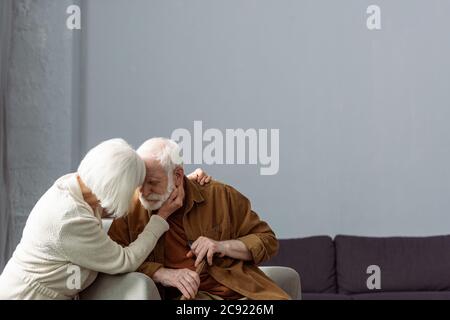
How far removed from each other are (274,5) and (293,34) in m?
0.23

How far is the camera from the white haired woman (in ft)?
8.93

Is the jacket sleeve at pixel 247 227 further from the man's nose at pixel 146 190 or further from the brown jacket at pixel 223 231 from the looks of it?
the man's nose at pixel 146 190

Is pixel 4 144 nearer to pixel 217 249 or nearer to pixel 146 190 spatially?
pixel 146 190

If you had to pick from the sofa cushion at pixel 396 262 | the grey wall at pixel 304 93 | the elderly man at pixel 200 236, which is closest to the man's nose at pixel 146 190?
the elderly man at pixel 200 236

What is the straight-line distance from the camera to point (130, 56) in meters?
5.56

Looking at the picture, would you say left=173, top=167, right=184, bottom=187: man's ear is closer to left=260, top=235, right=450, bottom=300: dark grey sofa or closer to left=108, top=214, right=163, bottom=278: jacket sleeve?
left=108, top=214, right=163, bottom=278: jacket sleeve

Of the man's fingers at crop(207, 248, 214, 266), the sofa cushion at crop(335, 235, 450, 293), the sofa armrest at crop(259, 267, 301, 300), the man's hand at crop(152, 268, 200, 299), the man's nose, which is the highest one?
the man's nose

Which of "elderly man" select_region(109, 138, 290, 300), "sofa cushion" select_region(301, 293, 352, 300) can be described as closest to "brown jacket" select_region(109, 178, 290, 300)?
"elderly man" select_region(109, 138, 290, 300)

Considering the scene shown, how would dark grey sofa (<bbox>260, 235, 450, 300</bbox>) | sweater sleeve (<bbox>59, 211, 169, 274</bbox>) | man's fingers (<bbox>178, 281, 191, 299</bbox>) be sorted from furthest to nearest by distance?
dark grey sofa (<bbox>260, 235, 450, 300</bbox>) < man's fingers (<bbox>178, 281, 191, 299</bbox>) < sweater sleeve (<bbox>59, 211, 169, 274</bbox>)

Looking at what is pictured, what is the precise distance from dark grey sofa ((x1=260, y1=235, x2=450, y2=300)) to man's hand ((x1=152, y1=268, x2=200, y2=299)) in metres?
2.03

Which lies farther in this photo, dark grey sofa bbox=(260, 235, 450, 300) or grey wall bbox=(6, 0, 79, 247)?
grey wall bbox=(6, 0, 79, 247)

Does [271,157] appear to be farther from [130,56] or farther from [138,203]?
[138,203]

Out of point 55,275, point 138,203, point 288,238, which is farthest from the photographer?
point 288,238
